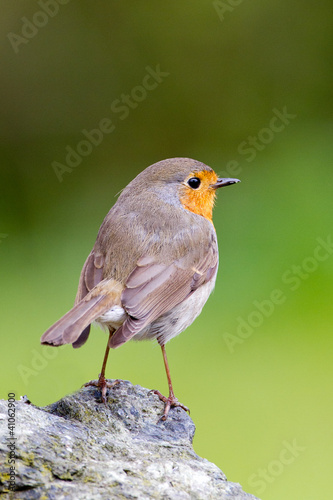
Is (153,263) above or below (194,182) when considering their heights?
below

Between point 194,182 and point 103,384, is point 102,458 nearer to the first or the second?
point 103,384

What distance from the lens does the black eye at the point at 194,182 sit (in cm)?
443

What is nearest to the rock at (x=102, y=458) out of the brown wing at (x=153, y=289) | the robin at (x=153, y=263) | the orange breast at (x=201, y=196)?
the robin at (x=153, y=263)

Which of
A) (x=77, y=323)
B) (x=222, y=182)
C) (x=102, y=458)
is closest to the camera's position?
(x=102, y=458)

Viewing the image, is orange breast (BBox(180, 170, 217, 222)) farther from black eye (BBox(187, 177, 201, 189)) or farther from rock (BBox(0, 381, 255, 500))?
rock (BBox(0, 381, 255, 500))

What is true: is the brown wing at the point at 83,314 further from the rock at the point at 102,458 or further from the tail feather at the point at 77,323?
the rock at the point at 102,458

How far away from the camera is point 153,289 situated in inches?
151

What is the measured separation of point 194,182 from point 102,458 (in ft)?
6.47

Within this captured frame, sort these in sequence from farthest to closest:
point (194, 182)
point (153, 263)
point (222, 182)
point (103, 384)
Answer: point (222, 182)
point (194, 182)
point (153, 263)
point (103, 384)

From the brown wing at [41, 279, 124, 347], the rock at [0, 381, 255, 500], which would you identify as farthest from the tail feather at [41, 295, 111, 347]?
the rock at [0, 381, 255, 500]

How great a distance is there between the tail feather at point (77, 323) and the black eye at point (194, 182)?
106 cm

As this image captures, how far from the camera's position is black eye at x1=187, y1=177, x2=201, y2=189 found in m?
4.43

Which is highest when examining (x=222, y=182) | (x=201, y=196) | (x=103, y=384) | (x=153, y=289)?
(x=222, y=182)

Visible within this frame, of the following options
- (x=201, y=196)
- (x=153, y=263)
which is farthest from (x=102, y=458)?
(x=201, y=196)
